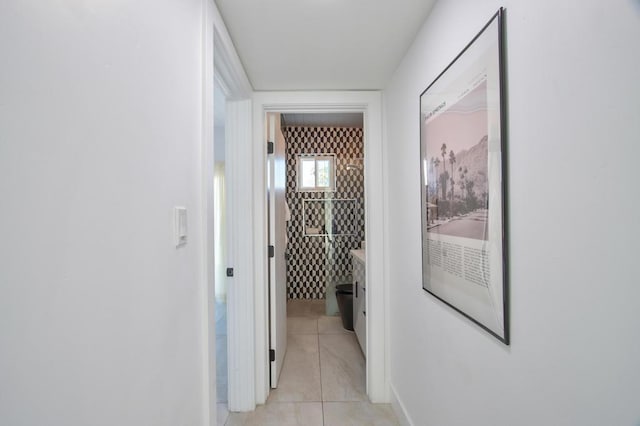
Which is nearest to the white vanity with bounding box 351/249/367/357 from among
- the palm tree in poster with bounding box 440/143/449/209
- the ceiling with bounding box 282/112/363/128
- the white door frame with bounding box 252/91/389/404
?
the white door frame with bounding box 252/91/389/404

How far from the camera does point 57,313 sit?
1.67ft

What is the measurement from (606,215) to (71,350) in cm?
104

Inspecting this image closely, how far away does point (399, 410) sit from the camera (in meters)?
2.01

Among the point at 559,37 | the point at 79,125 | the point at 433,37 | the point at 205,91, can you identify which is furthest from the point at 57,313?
the point at 433,37

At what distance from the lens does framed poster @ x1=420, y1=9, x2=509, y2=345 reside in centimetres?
93

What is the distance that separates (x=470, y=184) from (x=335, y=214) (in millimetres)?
3370

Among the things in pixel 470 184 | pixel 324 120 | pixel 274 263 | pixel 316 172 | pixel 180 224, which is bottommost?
pixel 274 263

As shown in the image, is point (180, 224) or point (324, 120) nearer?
point (180, 224)

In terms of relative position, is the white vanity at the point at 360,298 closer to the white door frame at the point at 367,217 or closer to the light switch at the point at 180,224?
the white door frame at the point at 367,217

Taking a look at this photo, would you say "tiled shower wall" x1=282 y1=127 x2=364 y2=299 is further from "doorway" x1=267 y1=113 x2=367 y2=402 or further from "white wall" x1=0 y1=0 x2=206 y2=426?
"white wall" x1=0 y1=0 x2=206 y2=426

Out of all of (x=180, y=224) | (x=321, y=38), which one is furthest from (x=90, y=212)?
(x=321, y=38)

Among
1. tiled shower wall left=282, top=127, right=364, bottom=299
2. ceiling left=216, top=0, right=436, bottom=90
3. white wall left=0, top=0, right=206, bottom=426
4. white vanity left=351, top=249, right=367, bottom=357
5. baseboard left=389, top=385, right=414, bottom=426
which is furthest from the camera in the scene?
tiled shower wall left=282, top=127, right=364, bottom=299

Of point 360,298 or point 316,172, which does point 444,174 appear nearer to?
point 360,298

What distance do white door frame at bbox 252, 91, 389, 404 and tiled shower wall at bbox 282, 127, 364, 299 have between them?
6.49ft
